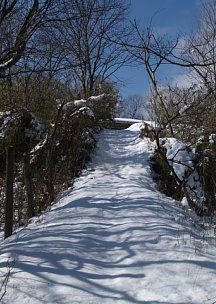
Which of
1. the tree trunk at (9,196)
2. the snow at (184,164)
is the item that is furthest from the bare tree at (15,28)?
the snow at (184,164)

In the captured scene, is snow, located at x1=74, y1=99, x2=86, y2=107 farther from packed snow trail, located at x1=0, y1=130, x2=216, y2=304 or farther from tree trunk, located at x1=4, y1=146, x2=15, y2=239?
tree trunk, located at x1=4, y1=146, x2=15, y2=239

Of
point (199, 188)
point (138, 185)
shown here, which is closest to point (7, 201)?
point (138, 185)

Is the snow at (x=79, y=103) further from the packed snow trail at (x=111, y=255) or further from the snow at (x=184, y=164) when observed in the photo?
the packed snow trail at (x=111, y=255)

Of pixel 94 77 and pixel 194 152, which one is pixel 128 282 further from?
pixel 94 77

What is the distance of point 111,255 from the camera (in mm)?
4027

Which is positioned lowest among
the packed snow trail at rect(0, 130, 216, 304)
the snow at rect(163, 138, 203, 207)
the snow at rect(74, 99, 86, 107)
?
the packed snow trail at rect(0, 130, 216, 304)

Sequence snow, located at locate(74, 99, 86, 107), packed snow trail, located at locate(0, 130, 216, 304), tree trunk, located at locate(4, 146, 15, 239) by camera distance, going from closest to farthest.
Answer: packed snow trail, located at locate(0, 130, 216, 304)
tree trunk, located at locate(4, 146, 15, 239)
snow, located at locate(74, 99, 86, 107)

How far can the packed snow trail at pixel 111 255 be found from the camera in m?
3.13

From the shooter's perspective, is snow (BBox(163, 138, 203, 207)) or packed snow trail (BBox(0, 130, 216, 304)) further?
snow (BBox(163, 138, 203, 207))

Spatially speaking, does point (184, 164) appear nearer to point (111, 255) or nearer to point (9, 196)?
point (9, 196)

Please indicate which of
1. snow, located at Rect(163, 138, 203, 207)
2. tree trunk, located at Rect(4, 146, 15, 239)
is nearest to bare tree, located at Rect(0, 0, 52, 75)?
tree trunk, located at Rect(4, 146, 15, 239)

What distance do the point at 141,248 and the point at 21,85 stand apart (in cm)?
573

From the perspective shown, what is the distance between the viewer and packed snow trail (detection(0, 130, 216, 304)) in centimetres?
313

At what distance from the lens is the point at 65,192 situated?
24.8 feet
